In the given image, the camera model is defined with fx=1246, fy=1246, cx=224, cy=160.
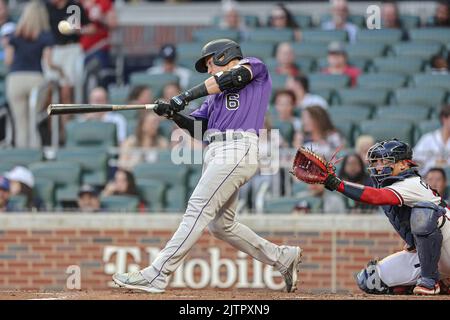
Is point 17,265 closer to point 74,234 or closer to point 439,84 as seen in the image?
point 74,234

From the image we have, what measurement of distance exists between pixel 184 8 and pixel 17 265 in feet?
18.8

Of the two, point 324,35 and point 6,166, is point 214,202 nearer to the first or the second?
point 6,166

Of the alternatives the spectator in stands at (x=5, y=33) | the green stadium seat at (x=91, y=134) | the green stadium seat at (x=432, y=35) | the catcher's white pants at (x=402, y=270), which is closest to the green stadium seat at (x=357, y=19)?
the green stadium seat at (x=432, y=35)

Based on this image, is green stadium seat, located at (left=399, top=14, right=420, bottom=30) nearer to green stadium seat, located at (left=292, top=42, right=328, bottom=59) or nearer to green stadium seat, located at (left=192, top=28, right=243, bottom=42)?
green stadium seat, located at (left=292, top=42, right=328, bottom=59)

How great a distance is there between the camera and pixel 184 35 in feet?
53.8

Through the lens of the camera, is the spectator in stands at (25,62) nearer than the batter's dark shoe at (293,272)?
No

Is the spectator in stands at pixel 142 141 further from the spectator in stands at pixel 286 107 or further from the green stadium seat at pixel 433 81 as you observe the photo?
the green stadium seat at pixel 433 81

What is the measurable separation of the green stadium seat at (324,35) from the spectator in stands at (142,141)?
279 centimetres

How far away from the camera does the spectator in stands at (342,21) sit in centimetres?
1484

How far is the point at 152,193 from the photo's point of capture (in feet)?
40.2

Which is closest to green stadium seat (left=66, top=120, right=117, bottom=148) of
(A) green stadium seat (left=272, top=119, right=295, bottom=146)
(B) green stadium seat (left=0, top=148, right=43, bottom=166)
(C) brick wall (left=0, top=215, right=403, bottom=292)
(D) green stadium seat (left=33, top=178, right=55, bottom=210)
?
(B) green stadium seat (left=0, top=148, right=43, bottom=166)

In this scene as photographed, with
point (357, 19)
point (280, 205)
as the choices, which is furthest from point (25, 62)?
point (357, 19)

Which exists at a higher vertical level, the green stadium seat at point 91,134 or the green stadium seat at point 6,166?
the green stadium seat at point 91,134
